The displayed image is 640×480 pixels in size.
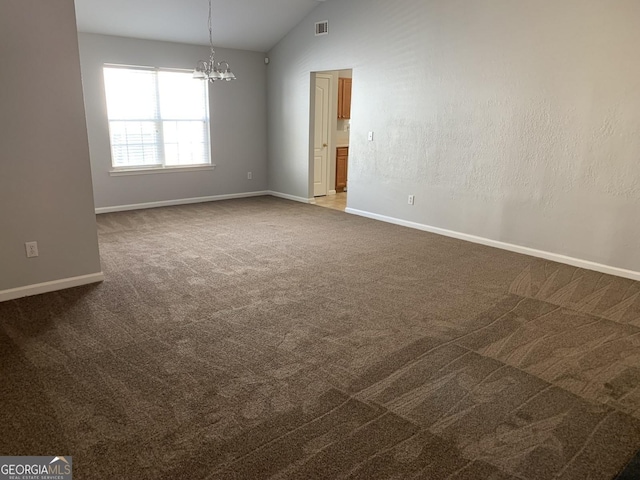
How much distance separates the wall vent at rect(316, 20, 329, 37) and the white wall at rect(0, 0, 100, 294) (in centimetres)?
420

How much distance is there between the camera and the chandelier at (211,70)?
565 centimetres

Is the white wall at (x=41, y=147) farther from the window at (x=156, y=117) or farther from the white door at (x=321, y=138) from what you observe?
the white door at (x=321, y=138)

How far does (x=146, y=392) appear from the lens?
2.49 metres

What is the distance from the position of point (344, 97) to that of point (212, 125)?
265 centimetres

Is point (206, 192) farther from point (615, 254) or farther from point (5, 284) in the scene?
point (615, 254)

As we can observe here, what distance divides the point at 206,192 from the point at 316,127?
Answer: 7.46 ft

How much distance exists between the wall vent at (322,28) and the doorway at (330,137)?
2.51 ft

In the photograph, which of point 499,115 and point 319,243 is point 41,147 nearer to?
point 319,243

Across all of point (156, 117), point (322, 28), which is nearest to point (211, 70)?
point (156, 117)

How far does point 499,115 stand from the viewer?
5176 mm

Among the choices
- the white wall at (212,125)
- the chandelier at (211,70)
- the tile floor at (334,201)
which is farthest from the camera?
the tile floor at (334,201)

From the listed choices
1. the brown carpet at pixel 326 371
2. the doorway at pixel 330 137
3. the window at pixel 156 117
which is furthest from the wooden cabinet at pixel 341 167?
the brown carpet at pixel 326 371

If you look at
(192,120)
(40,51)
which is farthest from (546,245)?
(192,120)

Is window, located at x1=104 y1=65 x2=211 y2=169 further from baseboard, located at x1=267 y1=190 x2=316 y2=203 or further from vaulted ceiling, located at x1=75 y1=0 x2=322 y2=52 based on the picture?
baseboard, located at x1=267 y1=190 x2=316 y2=203
